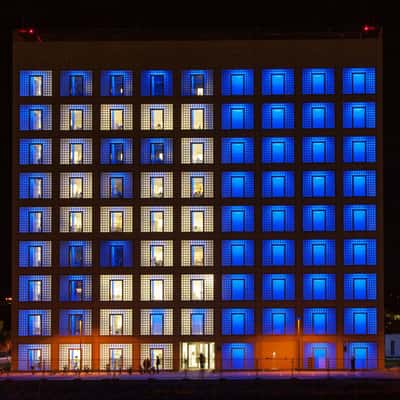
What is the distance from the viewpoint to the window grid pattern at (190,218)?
75.0 metres

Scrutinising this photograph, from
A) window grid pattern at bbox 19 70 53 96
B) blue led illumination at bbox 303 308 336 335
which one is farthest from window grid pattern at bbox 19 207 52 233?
blue led illumination at bbox 303 308 336 335

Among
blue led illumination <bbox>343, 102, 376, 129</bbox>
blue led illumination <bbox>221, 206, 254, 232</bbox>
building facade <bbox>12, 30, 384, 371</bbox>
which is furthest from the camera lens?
blue led illumination <bbox>343, 102, 376, 129</bbox>

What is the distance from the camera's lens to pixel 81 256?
7512cm

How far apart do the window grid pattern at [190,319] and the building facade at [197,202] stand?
94 mm

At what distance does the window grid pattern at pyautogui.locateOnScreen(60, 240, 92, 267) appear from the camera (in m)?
74.9

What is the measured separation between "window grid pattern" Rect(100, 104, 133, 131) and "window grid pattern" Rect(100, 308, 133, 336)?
12083mm

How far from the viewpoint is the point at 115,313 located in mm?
74438

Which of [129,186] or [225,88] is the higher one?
[225,88]

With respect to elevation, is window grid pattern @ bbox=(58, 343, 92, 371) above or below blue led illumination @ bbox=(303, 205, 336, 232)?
below
